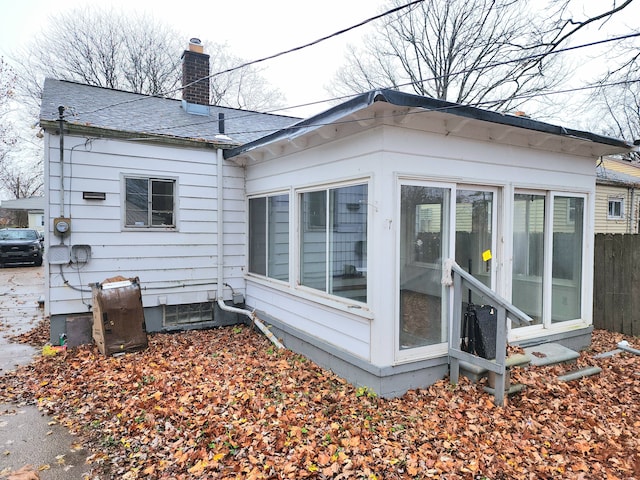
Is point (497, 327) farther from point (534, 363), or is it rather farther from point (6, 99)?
point (6, 99)

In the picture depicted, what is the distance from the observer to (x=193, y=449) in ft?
10.0

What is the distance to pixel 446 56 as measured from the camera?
17781 millimetres

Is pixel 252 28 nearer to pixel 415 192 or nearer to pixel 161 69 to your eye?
pixel 415 192

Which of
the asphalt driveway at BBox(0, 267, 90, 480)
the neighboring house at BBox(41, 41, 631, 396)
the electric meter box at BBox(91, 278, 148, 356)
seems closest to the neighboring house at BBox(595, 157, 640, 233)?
the neighboring house at BBox(41, 41, 631, 396)

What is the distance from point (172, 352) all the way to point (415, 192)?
159 inches

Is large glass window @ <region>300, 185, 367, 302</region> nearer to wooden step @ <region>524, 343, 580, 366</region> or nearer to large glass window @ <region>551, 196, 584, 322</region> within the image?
wooden step @ <region>524, 343, 580, 366</region>

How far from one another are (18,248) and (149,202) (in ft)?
42.4

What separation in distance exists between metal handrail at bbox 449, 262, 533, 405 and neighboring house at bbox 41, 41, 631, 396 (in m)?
0.12

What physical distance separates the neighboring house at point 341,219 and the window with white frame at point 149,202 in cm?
2

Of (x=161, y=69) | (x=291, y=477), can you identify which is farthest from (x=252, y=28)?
(x=161, y=69)

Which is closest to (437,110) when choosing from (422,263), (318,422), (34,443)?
(422,263)

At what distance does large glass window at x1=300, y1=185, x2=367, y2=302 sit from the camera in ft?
14.0

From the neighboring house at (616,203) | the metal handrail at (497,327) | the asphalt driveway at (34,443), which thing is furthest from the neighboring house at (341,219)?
the neighboring house at (616,203)

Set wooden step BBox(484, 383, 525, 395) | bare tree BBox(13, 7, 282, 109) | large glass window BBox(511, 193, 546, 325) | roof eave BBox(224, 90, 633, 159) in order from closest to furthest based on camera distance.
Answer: roof eave BBox(224, 90, 633, 159)
wooden step BBox(484, 383, 525, 395)
large glass window BBox(511, 193, 546, 325)
bare tree BBox(13, 7, 282, 109)
